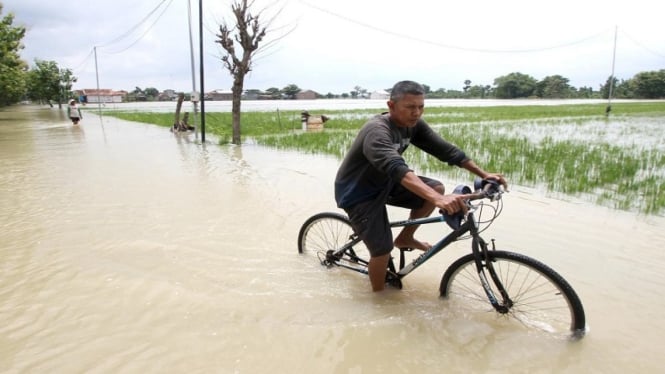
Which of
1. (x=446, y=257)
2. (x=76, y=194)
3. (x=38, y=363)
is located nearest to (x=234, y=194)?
(x=76, y=194)

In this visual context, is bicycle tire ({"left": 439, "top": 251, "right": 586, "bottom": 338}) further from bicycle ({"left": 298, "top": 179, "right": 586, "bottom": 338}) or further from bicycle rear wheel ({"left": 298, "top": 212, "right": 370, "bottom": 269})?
bicycle rear wheel ({"left": 298, "top": 212, "right": 370, "bottom": 269})

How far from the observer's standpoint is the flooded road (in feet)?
7.66

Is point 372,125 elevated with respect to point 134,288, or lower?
elevated

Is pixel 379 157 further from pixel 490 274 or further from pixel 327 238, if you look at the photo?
pixel 327 238

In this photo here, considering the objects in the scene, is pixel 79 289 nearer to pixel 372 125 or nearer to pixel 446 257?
pixel 372 125

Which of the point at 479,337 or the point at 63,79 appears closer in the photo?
the point at 479,337

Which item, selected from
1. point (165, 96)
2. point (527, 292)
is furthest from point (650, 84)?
point (165, 96)

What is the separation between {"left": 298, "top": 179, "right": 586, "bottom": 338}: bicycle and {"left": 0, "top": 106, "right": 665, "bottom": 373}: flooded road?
142mm

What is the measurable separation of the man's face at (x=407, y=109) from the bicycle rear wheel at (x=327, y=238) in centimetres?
106

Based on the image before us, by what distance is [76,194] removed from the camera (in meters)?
6.22

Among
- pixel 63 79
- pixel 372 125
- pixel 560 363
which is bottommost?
pixel 560 363

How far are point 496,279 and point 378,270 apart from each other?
2.61 feet

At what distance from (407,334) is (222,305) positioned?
133 cm

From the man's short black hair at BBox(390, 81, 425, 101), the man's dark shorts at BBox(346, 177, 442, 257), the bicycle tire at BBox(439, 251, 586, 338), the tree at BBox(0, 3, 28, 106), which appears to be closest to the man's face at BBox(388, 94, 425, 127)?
the man's short black hair at BBox(390, 81, 425, 101)
